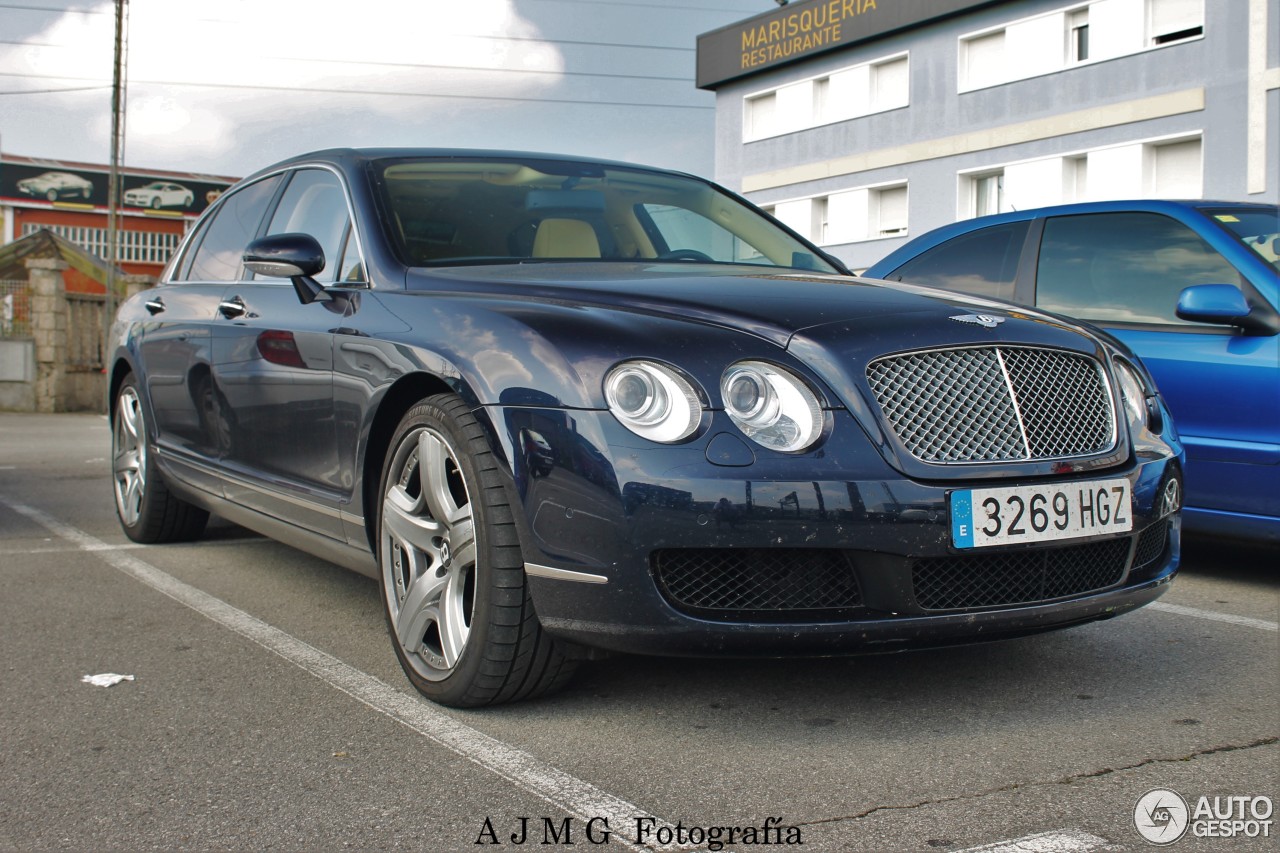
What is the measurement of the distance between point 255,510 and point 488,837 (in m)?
2.36

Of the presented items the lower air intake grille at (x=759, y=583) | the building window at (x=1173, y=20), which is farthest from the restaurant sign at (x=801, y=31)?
the lower air intake grille at (x=759, y=583)

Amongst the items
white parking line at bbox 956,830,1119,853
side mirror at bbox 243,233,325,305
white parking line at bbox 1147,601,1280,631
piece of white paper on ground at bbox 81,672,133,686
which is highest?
side mirror at bbox 243,233,325,305

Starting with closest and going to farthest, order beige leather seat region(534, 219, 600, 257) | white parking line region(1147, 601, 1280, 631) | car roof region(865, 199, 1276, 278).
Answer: beige leather seat region(534, 219, 600, 257)
white parking line region(1147, 601, 1280, 631)
car roof region(865, 199, 1276, 278)

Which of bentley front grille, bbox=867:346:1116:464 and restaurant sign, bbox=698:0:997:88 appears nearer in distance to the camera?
bentley front grille, bbox=867:346:1116:464

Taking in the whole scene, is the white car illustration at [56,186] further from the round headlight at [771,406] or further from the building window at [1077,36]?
the round headlight at [771,406]

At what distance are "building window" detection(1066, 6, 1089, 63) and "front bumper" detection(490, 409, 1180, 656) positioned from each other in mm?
23329

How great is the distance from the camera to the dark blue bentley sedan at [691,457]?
2.78m

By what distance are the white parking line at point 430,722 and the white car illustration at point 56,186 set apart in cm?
5410

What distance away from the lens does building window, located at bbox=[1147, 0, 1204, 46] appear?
2162 centimetres

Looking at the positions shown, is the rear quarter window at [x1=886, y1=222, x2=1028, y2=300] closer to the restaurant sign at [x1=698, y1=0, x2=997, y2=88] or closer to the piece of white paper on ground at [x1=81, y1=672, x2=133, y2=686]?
the piece of white paper on ground at [x1=81, y1=672, x2=133, y2=686]

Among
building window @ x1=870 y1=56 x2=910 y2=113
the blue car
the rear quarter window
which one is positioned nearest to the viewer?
the blue car

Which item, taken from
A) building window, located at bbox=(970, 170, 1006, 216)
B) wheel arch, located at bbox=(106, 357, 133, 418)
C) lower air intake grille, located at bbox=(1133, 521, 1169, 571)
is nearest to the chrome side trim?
lower air intake grille, located at bbox=(1133, 521, 1169, 571)

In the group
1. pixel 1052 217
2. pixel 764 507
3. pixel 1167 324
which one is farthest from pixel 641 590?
pixel 1052 217

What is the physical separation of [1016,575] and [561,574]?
1.04 meters
